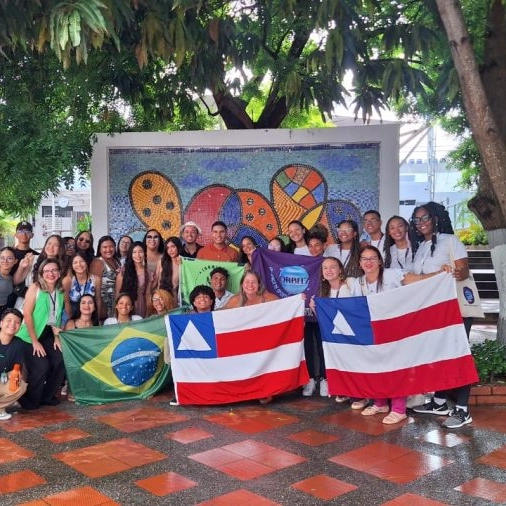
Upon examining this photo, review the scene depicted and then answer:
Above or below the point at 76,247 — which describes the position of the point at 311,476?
below

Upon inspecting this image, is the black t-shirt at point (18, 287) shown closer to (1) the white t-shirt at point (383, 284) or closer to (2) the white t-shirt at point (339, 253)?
(2) the white t-shirt at point (339, 253)

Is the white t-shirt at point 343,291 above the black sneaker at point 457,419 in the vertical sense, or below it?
above

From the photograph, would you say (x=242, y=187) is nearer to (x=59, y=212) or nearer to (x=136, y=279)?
(x=136, y=279)

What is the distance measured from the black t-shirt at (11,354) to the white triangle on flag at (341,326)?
2.67m

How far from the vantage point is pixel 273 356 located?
17.2ft

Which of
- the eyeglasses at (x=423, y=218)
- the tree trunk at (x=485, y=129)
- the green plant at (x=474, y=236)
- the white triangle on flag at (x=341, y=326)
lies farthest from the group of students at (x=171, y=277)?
the green plant at (x=474, y=236)

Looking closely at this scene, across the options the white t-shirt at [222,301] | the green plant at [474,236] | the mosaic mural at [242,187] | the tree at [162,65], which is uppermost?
the tree at [162,65]

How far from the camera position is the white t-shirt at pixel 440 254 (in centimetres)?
486

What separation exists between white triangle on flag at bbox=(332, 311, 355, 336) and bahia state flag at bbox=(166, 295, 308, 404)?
0.35 m

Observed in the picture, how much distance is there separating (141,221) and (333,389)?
4.44 m

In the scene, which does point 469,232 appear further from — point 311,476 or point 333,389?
point 311,476

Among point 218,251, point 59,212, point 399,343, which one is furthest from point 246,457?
point 59,212

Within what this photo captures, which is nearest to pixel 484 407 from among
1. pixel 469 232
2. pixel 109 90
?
pixel 109 90

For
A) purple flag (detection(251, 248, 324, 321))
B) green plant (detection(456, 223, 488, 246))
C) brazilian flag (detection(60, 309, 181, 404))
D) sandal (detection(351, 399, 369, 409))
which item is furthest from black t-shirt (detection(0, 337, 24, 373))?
green plant (detection(456, 223, 488, 246))
